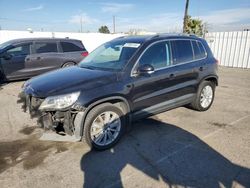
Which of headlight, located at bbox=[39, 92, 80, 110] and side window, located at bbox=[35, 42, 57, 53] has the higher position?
side window, located at bbox=[35, 42, 57, 53]

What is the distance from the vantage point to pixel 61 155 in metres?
3.38

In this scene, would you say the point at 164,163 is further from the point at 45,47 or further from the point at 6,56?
the point at 45,47

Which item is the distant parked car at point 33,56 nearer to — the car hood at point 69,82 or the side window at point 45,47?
the side window at point 45,47

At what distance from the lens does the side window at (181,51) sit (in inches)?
169

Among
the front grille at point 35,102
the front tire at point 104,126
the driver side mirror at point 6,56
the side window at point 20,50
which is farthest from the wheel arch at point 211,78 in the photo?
the driver side mirror at point 6,56

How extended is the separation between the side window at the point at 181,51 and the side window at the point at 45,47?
641 centimetres

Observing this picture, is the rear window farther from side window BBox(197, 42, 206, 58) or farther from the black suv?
side window BBox(197, 42, 206, 58)

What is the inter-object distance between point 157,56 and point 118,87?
3.71 feet

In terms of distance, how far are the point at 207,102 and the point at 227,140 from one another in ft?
5.51

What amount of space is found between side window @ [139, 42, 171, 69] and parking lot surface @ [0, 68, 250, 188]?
1333 mm

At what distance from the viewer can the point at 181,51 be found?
14.6ft

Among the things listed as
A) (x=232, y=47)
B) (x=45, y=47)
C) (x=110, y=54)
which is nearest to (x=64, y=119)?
(x=110, y=54)

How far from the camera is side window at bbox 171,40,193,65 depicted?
4305 millimetres

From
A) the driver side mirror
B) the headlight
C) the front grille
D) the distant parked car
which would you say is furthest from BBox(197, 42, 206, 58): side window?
the driver side mirror
